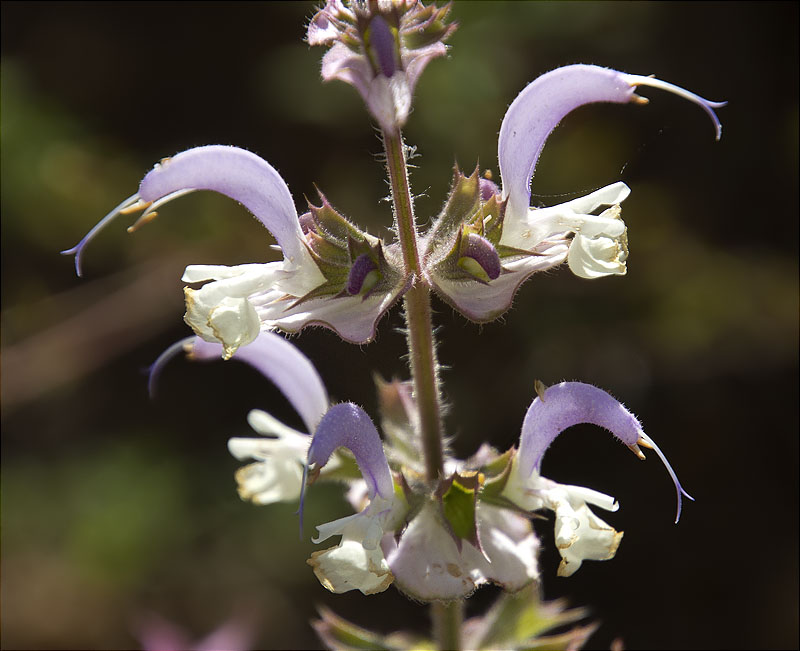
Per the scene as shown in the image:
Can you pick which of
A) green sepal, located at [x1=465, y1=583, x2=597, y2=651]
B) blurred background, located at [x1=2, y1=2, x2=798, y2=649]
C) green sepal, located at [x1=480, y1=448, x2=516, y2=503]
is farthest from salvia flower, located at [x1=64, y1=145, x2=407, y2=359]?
blurred background, located at [x1=2, y1=2, x2=798, y2=649]

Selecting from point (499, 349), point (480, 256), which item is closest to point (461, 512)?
point (480, 256)

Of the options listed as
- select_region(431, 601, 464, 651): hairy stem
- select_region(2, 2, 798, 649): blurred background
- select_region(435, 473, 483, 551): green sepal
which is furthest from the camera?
select_region(2, 2, 798, 649): blurred background

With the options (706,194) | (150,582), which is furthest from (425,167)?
(150,582)

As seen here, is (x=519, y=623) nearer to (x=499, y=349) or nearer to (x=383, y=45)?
(x=383, y=45)

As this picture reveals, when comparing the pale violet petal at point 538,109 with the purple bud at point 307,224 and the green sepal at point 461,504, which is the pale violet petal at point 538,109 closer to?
the purple bud at point 307,224

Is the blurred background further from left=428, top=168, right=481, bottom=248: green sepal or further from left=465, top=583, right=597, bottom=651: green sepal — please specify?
left=428, top=168, right=481, bottom=248: green sepal

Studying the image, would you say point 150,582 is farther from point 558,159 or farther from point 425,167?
point 558,159
